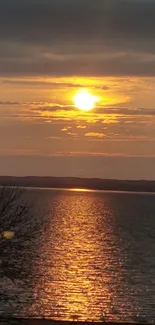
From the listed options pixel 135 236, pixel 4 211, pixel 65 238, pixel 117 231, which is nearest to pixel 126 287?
pixel 4 211

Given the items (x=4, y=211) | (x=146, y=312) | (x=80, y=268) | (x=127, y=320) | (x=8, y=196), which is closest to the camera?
(x=4, y=211)

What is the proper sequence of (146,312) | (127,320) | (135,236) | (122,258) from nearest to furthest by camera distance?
1. (127,320)
2. (146,312)
3. (122,258)
4. (135,236)

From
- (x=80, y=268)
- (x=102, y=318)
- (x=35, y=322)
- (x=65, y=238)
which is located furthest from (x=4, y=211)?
(x=65, y=238)

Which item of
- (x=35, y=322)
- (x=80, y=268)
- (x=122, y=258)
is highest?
(x=122, y=258)

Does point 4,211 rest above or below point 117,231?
below

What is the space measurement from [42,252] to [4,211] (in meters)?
45.8

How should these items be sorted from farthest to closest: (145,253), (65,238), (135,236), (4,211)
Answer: (135,236), (65,238), (145,253), (4,211)

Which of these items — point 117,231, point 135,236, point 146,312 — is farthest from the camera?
point 117,231

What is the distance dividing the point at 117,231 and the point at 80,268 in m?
55.1

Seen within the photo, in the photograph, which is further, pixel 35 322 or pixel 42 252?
pixel 42 252

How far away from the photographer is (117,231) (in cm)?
11500

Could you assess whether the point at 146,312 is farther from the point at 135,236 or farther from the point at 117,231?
the point at 117,231

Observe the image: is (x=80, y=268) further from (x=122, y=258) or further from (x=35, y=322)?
(x=35, y=322)

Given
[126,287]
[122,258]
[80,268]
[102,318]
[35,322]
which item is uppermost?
[122,258]
